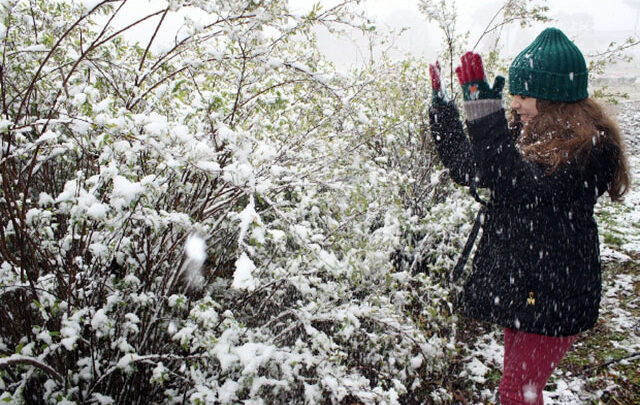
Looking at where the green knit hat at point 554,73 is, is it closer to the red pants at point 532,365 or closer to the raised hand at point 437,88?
the raised hand at point 437,88

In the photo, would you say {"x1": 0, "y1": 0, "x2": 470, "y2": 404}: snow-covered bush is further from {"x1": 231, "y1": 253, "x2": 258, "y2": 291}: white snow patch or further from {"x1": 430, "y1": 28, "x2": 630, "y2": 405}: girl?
{"x1": 430, "y1": 28, "x2": 630, "y2": 405}: girl

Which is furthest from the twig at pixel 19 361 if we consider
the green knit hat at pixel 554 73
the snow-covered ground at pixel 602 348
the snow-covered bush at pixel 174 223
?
the snow-covered ground at pixel 602 348

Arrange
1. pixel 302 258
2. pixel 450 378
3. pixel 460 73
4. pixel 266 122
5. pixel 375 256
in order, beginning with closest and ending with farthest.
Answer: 1. pixel 460 73
2. pixel 302 258
3. pixel 266 122
4. pixel 375 256
5. pixel 450 378

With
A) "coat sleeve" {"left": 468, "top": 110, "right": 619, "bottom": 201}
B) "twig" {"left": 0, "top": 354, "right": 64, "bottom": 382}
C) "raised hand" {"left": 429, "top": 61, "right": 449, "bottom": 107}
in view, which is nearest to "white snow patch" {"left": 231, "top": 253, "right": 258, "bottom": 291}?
"twig" {"left": 0, "top": 354, "right": 64, "bottom": 382}

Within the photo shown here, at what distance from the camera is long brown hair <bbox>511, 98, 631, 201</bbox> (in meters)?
1.62

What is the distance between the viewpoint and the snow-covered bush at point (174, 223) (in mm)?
1646

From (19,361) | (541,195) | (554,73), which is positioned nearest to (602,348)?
(541,195)

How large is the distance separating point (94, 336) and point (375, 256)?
1.66 meters

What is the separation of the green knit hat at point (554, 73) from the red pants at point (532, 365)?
1.05 m

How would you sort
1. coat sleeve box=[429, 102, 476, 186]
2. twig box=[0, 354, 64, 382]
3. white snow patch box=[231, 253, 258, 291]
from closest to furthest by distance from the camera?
1. white snow patch box=[231, 253, 258, 291]
2. twig box=[0, 354, 64, 382]
3. coat sleeve box=[429, 102, 476, 186]

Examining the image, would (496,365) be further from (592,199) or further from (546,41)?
(546,41)

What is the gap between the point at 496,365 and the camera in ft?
10.8

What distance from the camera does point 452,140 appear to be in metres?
2.13

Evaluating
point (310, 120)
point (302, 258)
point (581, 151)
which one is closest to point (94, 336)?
point (302, 258)
